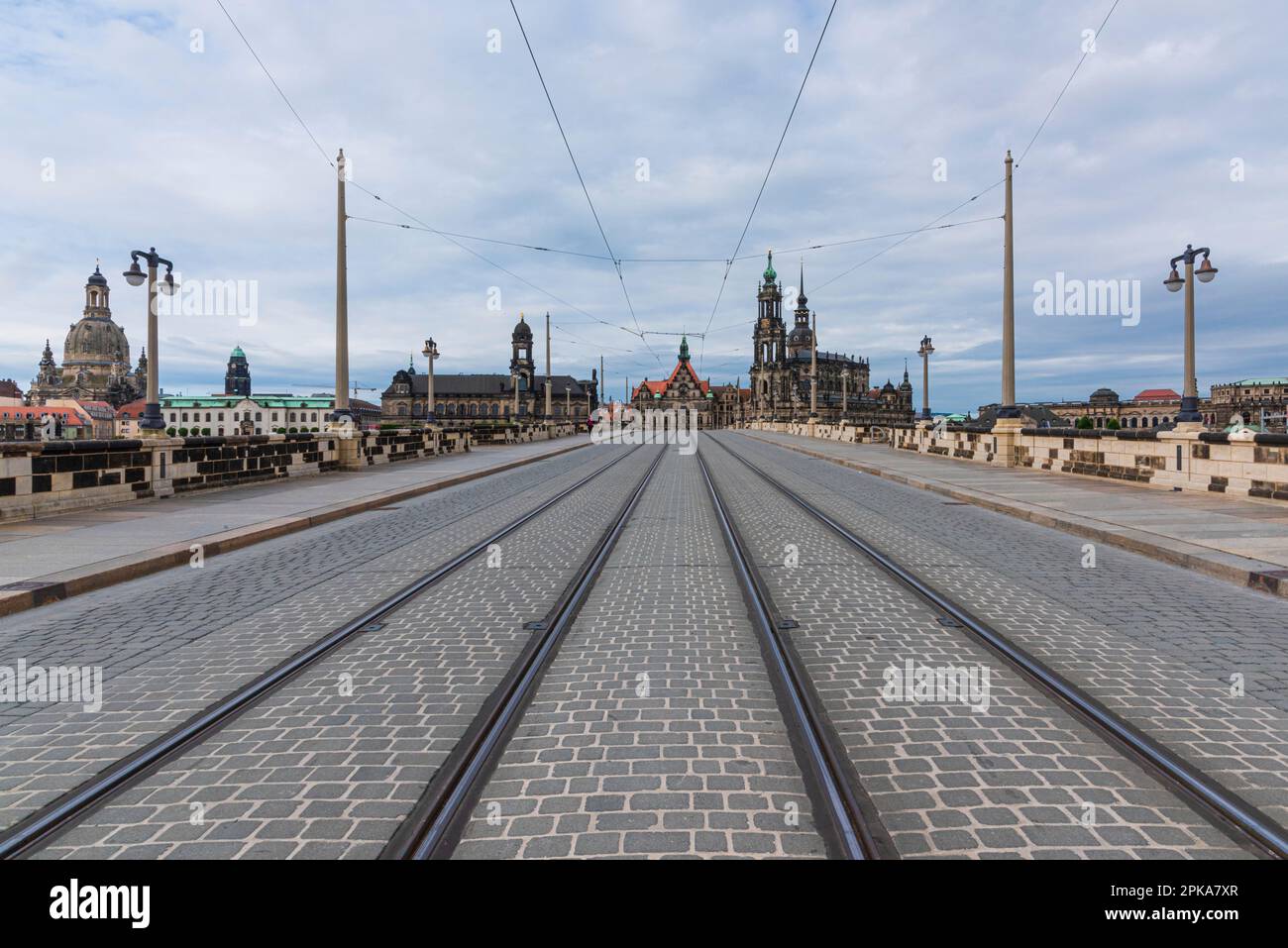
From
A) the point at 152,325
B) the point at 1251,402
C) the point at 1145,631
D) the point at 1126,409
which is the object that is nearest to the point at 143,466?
the point at 152,325

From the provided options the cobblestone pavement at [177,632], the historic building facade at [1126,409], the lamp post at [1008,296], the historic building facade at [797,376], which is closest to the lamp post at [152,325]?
the cobblestone pavement at [177,632]

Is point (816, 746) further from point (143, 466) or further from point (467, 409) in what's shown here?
point (467, 409)

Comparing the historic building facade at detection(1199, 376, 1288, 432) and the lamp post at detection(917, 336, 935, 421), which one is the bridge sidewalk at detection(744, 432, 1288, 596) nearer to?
the lamp post at detection(917, 336, 935, 421)

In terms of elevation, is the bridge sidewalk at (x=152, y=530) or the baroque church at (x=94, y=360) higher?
the baroque church at (x=94, y=360)

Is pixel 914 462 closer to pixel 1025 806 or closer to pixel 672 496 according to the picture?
pixel 672 496

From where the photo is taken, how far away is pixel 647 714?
3816 millimetres

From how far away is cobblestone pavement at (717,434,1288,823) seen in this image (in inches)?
139

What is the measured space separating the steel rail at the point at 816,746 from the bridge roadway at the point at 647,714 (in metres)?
0.03

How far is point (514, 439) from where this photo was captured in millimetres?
49688

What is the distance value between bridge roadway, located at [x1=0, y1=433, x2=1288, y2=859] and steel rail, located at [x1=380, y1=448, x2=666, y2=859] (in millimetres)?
27

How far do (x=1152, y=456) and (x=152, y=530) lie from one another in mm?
17359

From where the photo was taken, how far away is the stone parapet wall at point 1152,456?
1204cm

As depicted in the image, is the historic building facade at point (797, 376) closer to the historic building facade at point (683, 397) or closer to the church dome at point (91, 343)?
the historic building facade at point (683, 397)
